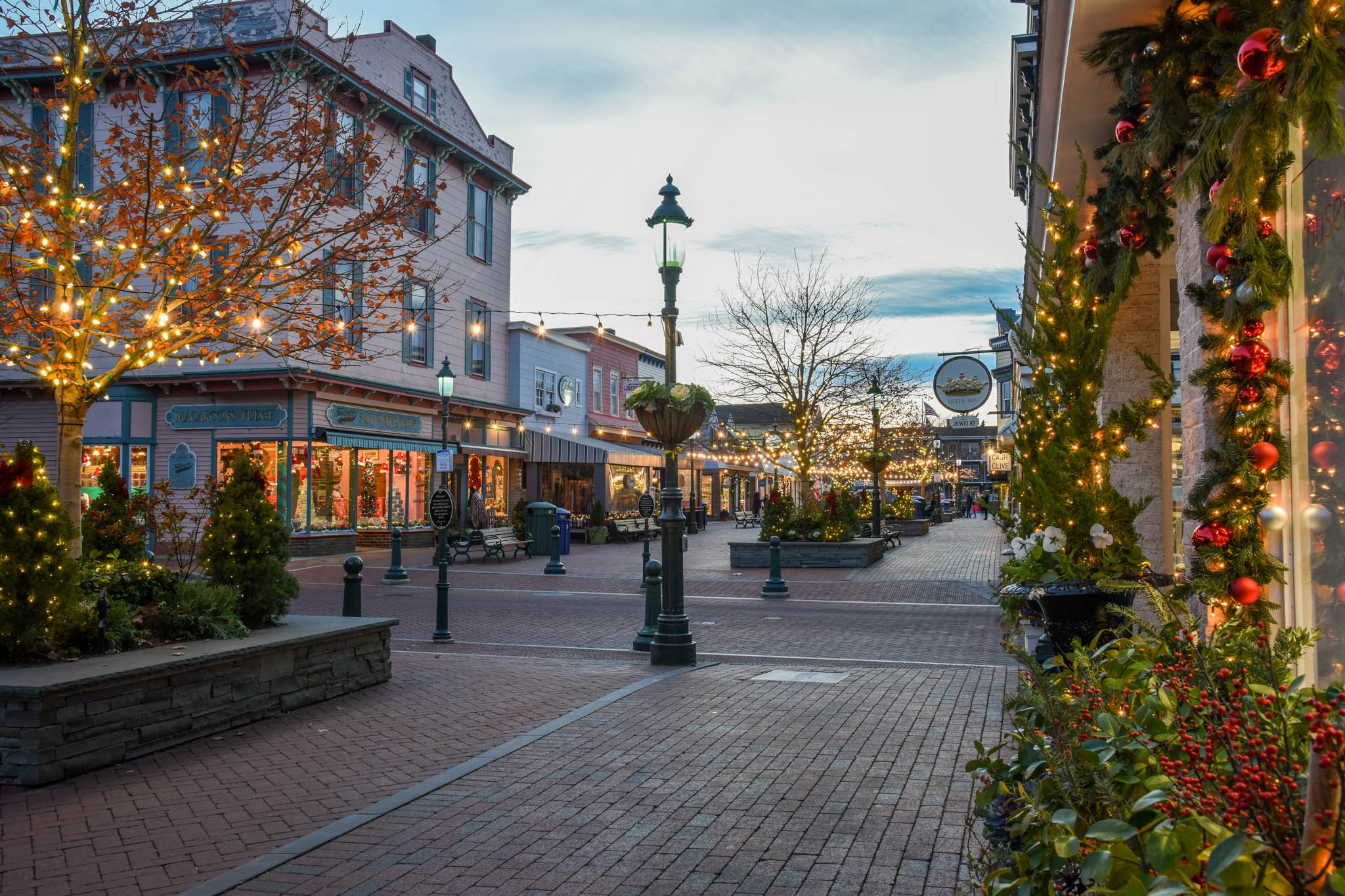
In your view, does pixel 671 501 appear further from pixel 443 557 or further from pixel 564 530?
pixel 564 530

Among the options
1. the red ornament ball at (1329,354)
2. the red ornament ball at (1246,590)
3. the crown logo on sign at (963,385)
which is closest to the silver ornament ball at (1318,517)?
the red ornament ball at (1246,590)

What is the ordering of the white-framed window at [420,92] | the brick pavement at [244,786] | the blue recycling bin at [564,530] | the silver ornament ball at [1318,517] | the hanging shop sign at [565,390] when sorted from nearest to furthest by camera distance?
the silver ornament ball at [1318,517] < the brick pavement at [244,786] < the blue recycling bin at [564,530] < the white-framed window at [420,92] < the hanging shop sign at [565,390]

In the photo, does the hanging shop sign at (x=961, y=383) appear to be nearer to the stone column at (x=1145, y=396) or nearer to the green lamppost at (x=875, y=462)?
the green lamppost at (x=875, y=462)

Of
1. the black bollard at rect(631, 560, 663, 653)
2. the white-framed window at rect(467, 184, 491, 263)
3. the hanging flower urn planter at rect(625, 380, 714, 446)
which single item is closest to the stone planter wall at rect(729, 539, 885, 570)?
the black bollard at rect(631, 560, 663, 653)

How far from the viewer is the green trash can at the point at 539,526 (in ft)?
83.8

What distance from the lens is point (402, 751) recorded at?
648 cm

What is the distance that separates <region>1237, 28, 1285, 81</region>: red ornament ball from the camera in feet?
11.0

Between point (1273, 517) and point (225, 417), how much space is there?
2479 cm

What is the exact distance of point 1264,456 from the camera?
4145mm

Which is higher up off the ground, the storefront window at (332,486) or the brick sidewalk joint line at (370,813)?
the storefront window at (332,486)

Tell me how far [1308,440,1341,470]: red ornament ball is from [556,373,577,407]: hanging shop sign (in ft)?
113

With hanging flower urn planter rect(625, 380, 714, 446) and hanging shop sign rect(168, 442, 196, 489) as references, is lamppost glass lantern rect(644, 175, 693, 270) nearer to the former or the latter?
hanging flower urn planter rect(625, 380, 714, 446)

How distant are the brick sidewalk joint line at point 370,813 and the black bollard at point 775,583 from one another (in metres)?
9.25

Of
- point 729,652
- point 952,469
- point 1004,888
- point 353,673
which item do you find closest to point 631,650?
point 729,652
